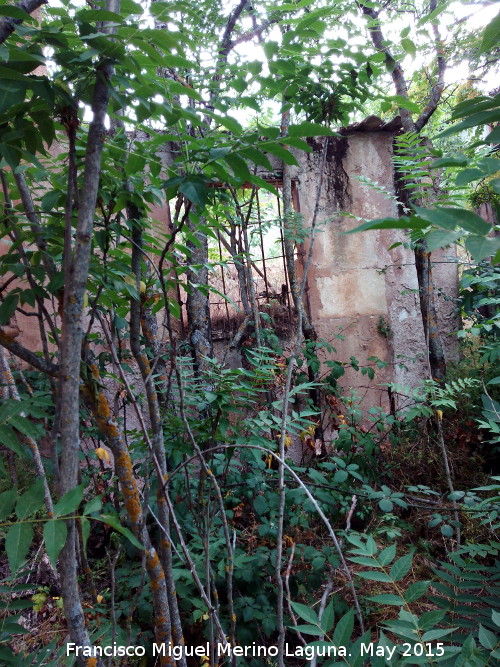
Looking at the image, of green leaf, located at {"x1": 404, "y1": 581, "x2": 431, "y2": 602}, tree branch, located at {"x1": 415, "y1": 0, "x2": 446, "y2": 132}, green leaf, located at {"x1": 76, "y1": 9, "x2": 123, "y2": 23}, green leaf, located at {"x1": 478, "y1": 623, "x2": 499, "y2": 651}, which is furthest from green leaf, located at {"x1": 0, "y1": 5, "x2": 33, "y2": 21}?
tree branch, located at {"x1": 415, "y1": 0, "x2": 446, "y2": 132}

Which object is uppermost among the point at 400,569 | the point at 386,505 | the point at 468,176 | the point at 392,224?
the point at 468,176

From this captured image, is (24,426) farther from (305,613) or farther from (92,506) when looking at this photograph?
(305,613)

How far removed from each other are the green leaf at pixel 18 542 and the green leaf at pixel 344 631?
0.69 m

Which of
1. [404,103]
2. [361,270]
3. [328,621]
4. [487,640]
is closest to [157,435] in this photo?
[328,621]

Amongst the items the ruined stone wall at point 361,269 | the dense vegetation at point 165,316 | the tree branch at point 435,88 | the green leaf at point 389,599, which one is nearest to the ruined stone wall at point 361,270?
the ruined stone wall at point 361,269

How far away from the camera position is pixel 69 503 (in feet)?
2.35

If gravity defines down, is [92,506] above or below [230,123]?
below

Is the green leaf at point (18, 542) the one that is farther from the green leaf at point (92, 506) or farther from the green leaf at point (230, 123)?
the green leaf at point (230, 123)

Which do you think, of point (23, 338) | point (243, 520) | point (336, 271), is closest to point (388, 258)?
point (336, 271)

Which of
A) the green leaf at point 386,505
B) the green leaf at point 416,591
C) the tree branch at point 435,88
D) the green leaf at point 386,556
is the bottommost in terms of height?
the green leaf at point 386,505

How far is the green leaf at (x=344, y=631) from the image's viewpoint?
3.22ft

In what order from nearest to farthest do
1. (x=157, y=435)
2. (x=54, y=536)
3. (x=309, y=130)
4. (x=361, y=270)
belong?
(x=54, y=536)
(x=309, y=130)
(x=157, y=435)
(x=361, y=270)

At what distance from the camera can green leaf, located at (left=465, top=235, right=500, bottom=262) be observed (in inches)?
21.1

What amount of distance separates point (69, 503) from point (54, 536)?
6 cm
